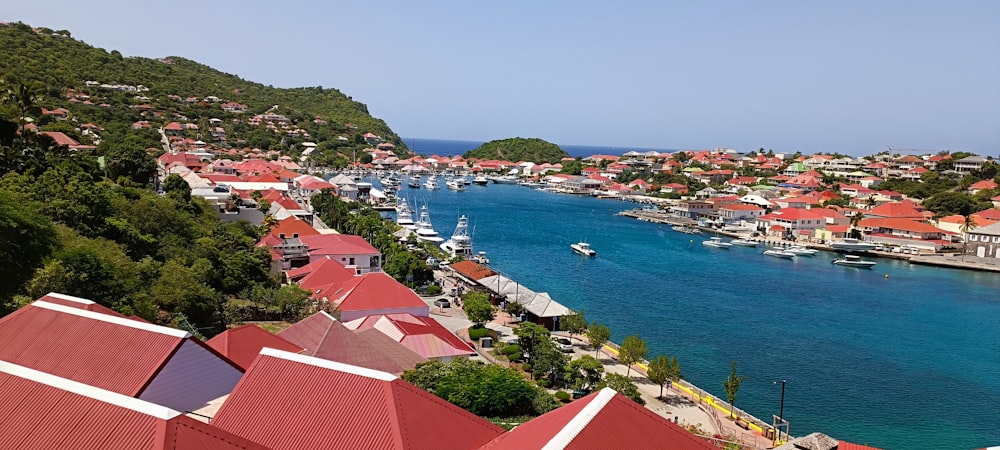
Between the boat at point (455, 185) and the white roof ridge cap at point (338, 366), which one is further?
the boat at point (455, 185)

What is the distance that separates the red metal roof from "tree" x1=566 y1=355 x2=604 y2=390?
8.83 m

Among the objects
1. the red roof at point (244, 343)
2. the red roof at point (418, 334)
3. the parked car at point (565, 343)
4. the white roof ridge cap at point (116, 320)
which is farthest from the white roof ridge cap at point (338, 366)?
the parked car at point (565, 343)

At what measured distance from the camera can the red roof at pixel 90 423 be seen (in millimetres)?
5848

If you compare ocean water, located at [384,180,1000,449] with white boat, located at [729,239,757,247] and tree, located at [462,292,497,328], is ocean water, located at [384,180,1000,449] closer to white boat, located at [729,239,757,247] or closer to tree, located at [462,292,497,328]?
white boat, located at [729,239,757,247]

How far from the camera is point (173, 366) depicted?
8.79 m

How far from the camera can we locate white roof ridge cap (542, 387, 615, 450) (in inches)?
274

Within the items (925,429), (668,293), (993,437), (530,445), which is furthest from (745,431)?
(668,293)

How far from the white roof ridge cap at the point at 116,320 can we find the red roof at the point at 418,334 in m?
6.52

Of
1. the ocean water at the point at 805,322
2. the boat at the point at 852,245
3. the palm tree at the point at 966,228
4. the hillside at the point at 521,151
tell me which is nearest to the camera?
the ocean water at the point at 805,322

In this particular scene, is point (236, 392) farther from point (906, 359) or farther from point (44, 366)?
point (906, 359)

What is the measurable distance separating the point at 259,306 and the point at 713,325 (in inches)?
611

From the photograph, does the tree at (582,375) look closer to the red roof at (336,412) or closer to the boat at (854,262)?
the red roof at (336,412)

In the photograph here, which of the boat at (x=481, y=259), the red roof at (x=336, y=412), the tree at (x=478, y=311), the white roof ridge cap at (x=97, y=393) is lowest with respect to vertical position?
the boat at (x=481, y=259)

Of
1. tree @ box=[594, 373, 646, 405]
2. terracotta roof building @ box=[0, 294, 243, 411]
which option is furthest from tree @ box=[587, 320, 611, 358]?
terracotta roof building @ box=[0, 294, 243, 411]
